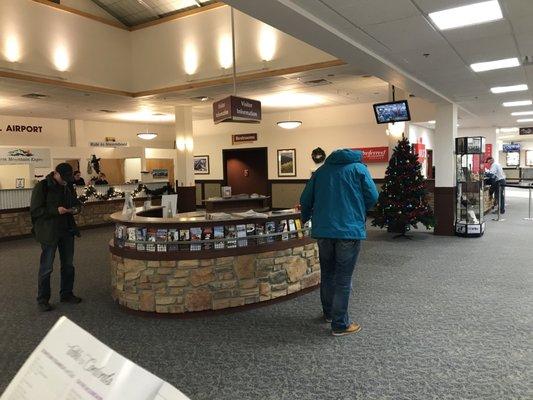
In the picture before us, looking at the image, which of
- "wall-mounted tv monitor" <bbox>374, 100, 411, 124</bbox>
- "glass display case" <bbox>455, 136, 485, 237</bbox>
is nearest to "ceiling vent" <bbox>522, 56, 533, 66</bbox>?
"wall-mounted tv monitor" <bbox>374, 100, 411, 124</bbox>

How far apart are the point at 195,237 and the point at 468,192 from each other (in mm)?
6887

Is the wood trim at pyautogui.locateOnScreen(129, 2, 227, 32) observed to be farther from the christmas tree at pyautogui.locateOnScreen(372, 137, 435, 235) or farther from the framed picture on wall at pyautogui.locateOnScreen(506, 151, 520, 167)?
the framed picture on wall at pyautogui.locateOnScreen(506, 151, 520, 167)

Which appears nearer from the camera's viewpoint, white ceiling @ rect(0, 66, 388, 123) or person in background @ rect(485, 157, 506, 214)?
white ceiling @ rect(0, 66, 388, 123)

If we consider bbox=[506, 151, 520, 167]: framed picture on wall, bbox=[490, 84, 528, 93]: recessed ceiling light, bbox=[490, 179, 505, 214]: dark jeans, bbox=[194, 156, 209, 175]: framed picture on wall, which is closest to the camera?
bbox=[490, 84, 528, 93]: recessed ceiling light

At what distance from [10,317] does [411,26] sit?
5079 millimetres

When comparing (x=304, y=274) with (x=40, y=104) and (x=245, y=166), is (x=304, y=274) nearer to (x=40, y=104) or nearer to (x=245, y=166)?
(x=40, y=104)

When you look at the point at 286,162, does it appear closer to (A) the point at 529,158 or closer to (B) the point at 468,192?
(B) the point at 468,192

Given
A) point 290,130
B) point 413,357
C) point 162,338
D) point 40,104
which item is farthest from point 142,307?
point 290,130

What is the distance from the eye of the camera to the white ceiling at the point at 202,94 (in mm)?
8711

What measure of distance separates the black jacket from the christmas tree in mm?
6139

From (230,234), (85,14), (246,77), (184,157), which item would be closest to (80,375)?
(230,234)

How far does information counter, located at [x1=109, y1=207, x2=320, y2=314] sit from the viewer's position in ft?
14.8

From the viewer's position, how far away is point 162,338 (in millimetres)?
4012

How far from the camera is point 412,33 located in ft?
15.2
